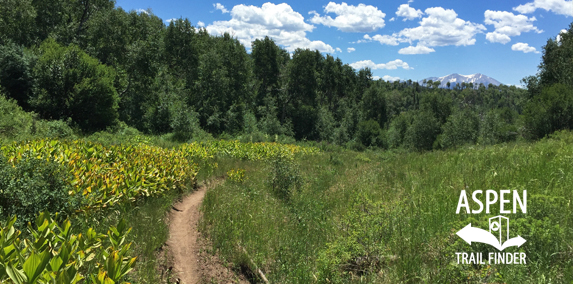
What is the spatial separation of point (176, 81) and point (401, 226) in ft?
117

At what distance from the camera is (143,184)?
6.00 metres

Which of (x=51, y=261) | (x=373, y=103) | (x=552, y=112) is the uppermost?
(x=373, y=103)

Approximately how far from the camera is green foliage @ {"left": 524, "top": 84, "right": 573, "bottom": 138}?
2145 cm

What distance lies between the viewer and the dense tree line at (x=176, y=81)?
67.7ft

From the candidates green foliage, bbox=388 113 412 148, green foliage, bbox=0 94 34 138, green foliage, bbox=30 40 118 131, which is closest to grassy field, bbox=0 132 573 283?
green foliage, bbox=0 94 34 138

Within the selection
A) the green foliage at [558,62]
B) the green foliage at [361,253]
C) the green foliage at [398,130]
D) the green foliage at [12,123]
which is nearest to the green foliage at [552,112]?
the green foliage at [558,62]

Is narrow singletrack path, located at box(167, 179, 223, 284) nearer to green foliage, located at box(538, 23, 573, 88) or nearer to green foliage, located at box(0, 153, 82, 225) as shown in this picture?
green foliage, located at box(0, 153, 82, 225)

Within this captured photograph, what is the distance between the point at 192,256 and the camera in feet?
15.7

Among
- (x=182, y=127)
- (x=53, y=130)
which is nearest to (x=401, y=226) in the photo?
(x=53, y=130)

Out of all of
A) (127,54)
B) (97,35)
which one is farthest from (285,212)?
(97,35)

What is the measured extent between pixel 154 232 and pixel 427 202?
4753 millimetres

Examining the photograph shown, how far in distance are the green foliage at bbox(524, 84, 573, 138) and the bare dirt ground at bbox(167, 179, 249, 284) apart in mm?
25457

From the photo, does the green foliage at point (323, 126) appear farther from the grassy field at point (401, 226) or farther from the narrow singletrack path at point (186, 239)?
the narrow singletrack path at point (186, 239)

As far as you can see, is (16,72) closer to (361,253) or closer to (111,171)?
(111,171)
